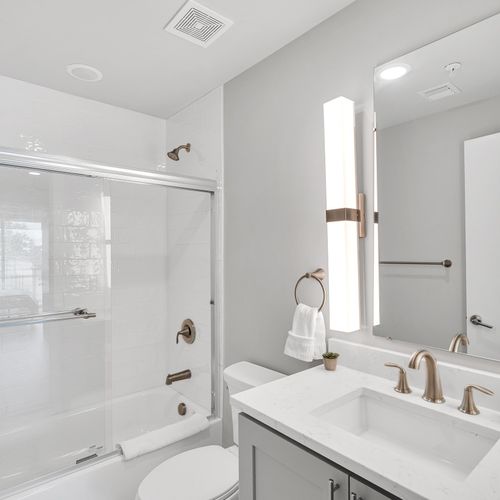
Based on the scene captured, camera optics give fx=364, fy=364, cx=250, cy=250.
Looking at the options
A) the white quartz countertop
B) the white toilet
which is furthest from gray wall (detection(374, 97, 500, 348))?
the white toilet

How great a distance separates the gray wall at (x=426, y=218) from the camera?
1.20 m

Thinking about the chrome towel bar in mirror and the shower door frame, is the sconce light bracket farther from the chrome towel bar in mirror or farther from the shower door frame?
the shower door frame

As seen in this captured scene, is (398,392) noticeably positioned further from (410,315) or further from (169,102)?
(169,102)

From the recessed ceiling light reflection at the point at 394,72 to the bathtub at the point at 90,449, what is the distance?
200 cm

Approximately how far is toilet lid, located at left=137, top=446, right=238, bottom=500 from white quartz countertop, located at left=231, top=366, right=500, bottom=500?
1.86 feet

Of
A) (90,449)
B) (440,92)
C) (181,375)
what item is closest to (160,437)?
(181,375)

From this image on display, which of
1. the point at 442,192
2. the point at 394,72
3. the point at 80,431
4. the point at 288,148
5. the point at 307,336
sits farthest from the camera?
the point at 80,431

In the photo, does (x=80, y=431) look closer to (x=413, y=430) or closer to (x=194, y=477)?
(x=194, y=477)

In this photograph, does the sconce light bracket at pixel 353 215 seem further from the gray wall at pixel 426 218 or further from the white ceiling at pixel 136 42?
the white ceiling at pixel 136 42

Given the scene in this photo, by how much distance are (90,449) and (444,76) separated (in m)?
2.64

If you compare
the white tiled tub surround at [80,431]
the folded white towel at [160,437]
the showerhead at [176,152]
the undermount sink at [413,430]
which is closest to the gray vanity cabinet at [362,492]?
the undermount sink at [413,430]

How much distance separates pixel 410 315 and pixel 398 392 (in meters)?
→ 0.28

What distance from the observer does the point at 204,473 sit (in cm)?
156

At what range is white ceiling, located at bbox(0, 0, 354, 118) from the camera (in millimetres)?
1539
